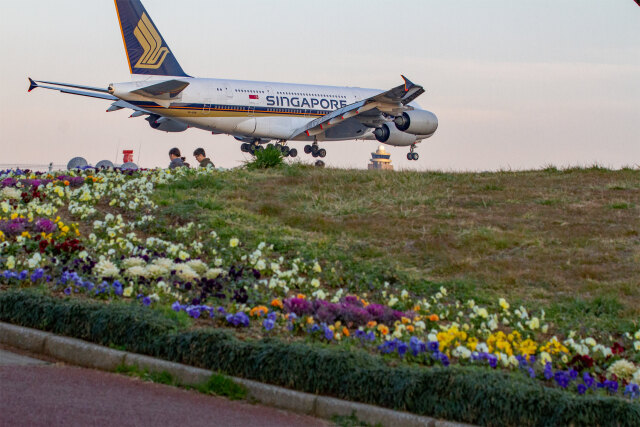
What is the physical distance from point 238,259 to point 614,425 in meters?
6.14

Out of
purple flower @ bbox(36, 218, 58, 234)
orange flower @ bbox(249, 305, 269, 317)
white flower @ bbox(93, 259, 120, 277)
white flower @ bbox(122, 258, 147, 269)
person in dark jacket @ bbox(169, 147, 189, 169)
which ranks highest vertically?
person in dark jacket @ bbox(169, 147, 189, 169)

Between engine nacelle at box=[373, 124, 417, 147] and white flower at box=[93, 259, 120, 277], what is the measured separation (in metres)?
31.7

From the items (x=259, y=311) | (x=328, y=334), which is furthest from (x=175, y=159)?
(x=328, y=334)

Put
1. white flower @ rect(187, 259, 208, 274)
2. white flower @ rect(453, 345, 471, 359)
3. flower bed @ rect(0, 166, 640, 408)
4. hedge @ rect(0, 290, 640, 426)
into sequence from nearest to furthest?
hedge @ rect(0, 290, 640, 426)
white flower @ rect(453, 345, 471, 359)
flower bed @ rect(0, 166, 640, 408)
white flower @ rect(187, 259, 208, 274)

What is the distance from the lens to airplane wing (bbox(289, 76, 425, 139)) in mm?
37125

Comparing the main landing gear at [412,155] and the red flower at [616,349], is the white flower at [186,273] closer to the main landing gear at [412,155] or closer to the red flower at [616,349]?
the red flower at [616,349]

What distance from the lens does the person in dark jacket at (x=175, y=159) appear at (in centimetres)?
2092

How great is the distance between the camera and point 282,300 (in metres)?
9.18

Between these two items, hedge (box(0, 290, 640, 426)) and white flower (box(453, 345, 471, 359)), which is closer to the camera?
hedge (box(0, 290, 640, 426))

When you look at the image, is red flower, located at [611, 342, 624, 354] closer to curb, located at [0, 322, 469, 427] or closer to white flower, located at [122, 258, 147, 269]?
curb, located at [0, 322, 469, 427]

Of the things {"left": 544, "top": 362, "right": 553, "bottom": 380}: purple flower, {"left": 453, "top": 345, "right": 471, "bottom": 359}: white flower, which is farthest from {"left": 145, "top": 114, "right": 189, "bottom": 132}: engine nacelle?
{"left": 544, "top": 362, "right": 553, "bottom": 380}: purple flower

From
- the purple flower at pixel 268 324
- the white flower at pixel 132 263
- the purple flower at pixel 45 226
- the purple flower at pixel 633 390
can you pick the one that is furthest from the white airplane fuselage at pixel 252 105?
the purple flower at pixel 633 390

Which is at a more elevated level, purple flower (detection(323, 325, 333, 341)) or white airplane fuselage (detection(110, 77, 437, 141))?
white airplane fuselage (detection(110, 77, 437, 141))

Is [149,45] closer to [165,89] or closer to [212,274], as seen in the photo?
[165,89]
